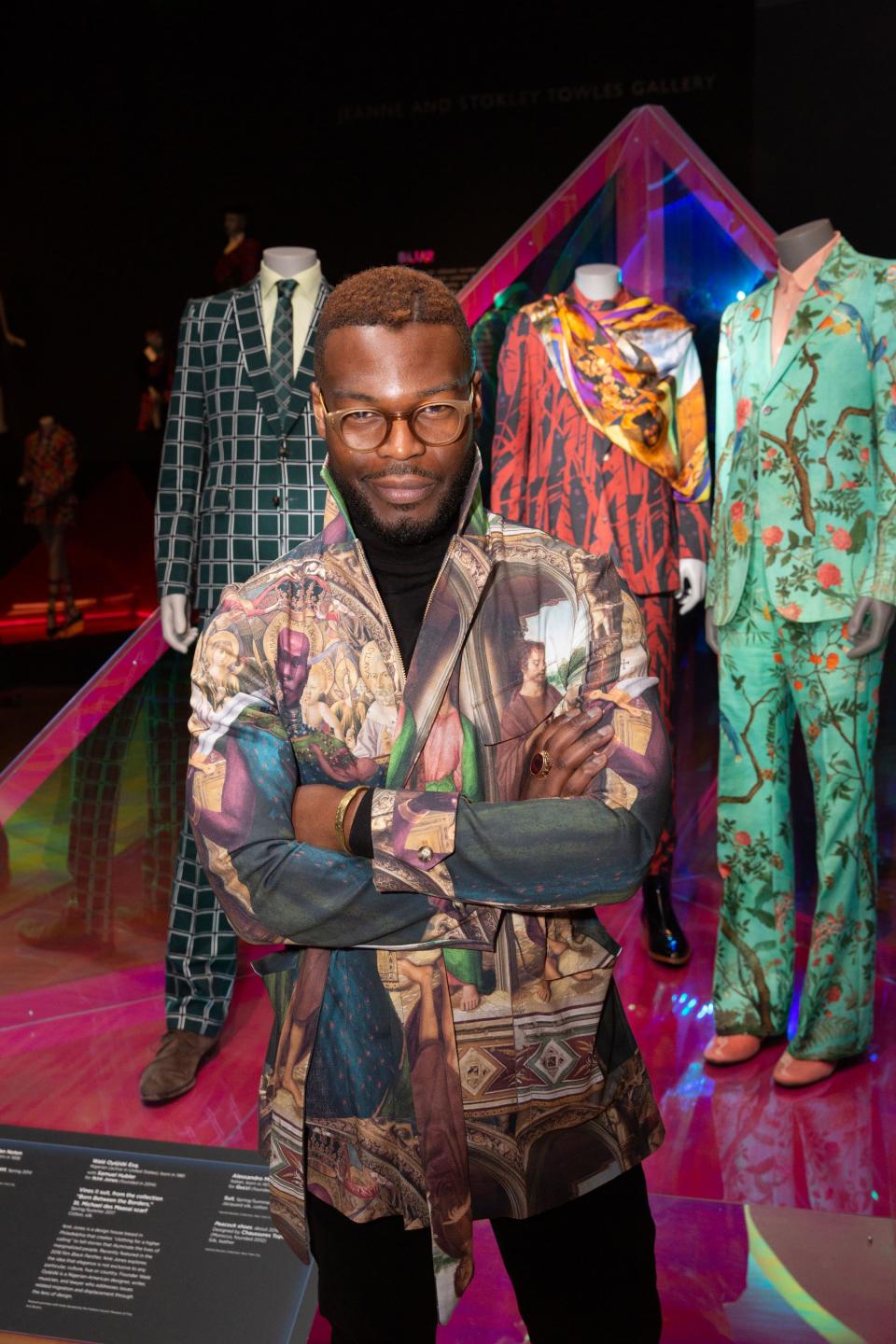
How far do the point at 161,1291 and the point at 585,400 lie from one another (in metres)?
2.08

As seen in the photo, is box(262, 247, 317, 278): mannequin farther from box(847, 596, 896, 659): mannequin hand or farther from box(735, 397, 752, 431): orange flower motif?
box(847, 596, 896, 659): mannequin hand

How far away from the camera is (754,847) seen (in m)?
2.81

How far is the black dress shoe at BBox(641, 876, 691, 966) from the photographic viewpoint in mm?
3285

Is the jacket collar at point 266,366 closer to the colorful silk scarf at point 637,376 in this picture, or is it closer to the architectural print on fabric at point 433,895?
the colorful silk scarf at point 637,376

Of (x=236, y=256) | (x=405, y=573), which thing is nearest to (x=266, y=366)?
(x=236, y=256)

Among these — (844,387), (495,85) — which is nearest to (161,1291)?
(844,387)

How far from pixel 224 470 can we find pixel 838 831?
4.74 feet

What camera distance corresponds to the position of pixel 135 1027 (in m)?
3.05

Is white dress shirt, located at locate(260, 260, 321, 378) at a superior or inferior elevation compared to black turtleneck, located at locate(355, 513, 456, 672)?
superior

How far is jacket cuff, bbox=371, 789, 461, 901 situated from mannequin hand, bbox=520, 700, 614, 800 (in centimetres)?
12

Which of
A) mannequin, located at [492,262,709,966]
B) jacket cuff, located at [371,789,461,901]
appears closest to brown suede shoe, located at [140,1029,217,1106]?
mannequin, located at [492,262,709,966]

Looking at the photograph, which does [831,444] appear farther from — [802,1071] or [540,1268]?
[540,1268]

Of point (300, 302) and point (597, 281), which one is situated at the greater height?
point (597, 281)

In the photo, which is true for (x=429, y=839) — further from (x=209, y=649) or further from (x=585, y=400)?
(x=585, y=400)
